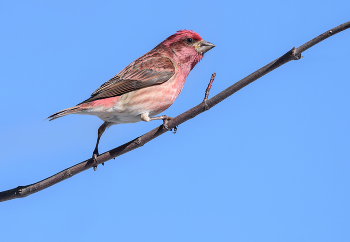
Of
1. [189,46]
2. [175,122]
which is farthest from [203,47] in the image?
[175,122]

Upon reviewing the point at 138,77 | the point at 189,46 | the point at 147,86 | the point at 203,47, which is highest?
the point at 189,46

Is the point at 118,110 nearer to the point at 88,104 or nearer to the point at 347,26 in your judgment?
the point at 88,104

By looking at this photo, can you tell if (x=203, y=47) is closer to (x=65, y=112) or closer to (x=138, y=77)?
(x=138, y=77)

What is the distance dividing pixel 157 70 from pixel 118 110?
5.21ft

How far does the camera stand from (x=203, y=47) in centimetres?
1127

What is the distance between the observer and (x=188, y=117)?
7289mm

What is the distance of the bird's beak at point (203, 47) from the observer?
36.8 feet

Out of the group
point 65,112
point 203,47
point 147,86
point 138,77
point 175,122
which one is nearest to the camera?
point 175,122

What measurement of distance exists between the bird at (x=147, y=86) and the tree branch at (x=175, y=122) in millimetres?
620

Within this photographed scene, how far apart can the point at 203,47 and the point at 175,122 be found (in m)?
4.27

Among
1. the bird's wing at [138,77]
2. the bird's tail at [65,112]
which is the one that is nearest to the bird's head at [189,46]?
the bird's wing at [138,77]

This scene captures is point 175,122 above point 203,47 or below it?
below

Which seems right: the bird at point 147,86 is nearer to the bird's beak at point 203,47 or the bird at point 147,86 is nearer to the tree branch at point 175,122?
the bird's beak at point 203,47

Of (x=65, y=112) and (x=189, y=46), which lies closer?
(x=65, y=112)
